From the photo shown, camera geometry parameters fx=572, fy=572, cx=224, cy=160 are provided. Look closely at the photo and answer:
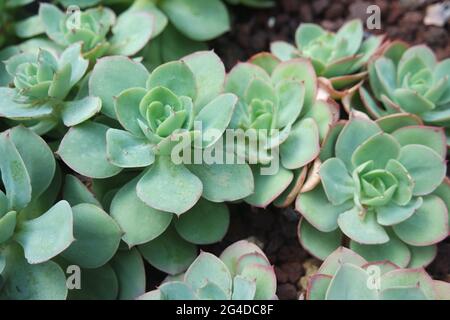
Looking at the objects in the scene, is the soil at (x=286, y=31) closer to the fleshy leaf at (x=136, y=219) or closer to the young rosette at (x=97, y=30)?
the fleshy leaf at (x=136, y=219)


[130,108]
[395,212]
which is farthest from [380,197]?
[130,108]

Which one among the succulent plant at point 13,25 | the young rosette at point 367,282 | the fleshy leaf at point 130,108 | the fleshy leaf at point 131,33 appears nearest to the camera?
the young rosette at point 367,282

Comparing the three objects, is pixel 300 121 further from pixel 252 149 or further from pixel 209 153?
pixel 209 153

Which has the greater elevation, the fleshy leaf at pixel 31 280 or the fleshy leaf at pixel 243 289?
the fleshy leaf at pixel 243 289

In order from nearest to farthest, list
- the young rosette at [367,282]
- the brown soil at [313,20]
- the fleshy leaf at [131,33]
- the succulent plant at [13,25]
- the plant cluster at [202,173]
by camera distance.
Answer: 1. the young rosette at [367,282]
2. the plant cluster at [202,173]
3. the fleshy leaf at [131,33]
4. the succulent plant at [13,25]
5. the brown soil at [313,20]

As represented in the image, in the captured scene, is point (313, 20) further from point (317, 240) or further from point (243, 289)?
point (243, 289)

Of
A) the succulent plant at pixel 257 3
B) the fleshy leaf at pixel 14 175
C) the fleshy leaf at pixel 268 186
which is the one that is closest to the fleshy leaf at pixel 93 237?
the fleshy leaf at pixel 14 175
